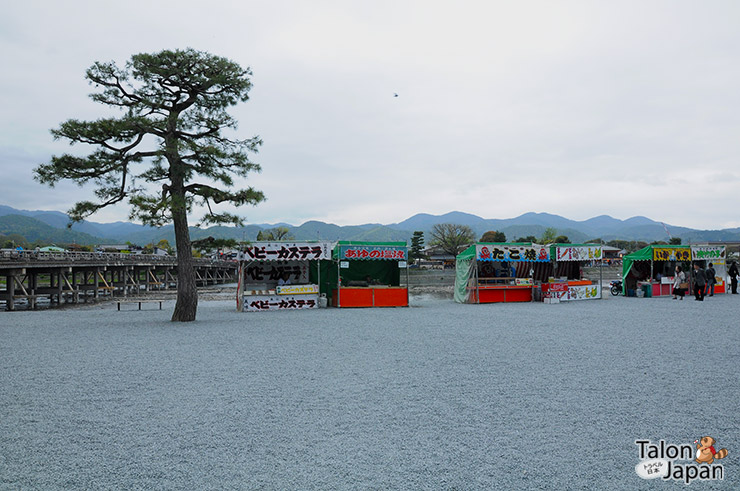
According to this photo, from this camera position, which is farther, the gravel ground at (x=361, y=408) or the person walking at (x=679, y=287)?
the person walking at (x=679, y=287)

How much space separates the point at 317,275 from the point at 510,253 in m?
7.32

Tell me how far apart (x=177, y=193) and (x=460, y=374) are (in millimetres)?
9625

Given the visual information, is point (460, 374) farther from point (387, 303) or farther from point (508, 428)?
point (387, 303)

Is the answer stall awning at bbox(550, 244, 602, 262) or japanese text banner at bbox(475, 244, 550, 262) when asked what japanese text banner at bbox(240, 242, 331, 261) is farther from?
stall awning at bbox(550, 244, 602, 262)

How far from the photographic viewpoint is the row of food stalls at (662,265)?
1842 cm

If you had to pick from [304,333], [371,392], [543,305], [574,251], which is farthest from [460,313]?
[371,392]

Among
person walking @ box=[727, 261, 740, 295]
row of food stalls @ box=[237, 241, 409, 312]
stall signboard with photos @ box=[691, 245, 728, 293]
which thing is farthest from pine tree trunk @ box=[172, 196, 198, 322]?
person walking @ box=[727, 261, 740, 295]

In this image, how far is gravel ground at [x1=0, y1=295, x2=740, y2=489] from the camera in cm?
325

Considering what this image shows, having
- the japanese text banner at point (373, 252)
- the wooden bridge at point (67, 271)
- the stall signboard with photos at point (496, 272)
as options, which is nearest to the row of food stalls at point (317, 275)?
the japanese text banner at point (373, 252)

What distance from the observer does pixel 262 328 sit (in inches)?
422

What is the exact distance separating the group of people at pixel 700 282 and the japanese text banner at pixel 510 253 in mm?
5214

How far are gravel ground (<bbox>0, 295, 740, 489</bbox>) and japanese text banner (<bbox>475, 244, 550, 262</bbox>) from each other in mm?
7353

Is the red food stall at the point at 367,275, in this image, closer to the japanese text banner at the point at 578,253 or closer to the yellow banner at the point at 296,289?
the yellow banner at the point at 296,289

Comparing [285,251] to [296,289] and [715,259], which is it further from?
[715,259]
